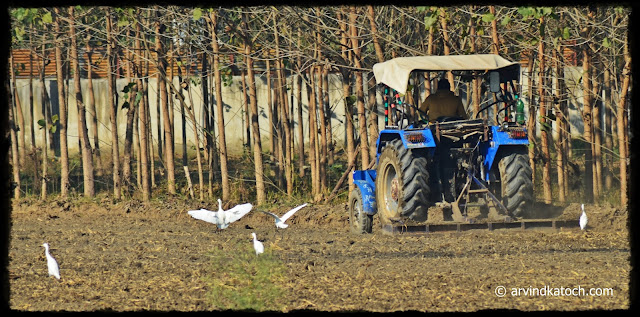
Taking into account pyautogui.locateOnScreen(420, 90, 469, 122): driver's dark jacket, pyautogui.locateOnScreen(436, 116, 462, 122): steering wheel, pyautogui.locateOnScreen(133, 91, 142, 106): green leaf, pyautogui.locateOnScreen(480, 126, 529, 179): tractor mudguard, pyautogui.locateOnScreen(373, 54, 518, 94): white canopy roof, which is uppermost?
pyautogui.locateOnScreen(373, 54, 518, 94): white canopy roof

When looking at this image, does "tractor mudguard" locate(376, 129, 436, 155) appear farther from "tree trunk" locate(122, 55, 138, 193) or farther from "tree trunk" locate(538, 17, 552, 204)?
"tree trunk" locate(122, 55, 138, 193)

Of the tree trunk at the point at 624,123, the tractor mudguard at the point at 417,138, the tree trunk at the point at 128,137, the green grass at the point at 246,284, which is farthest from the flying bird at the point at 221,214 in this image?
the tree trunk at the point at 128,137

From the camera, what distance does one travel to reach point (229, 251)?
10.0 metres

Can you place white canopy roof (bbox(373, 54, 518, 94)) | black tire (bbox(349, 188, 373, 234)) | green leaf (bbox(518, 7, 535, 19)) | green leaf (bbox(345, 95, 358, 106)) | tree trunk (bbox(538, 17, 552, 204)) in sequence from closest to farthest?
1. green leaf (bbox(518, 7, 535, 19))
2. white canopy roof (bbox(373, 54, 518, 94))
3. black tire (bbox(349, 188, 373, 234))
4. tree trunk (bbox(538, 17, 552, 204))
5. green leaf (bbox(345, 95, 358, 106))

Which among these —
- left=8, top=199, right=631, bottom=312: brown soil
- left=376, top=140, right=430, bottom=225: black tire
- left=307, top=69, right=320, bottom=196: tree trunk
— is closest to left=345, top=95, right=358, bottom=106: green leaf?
left=307, top=69, right=320, bottom=196: tree trunk

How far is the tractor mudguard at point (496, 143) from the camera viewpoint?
10922 millimetres

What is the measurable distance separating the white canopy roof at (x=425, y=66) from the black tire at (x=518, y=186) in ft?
3.99

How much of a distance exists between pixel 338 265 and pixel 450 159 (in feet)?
10.8

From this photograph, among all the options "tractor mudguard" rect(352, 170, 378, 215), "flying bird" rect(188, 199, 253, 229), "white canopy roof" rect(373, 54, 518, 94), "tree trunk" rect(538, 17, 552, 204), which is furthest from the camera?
"tree trunk" rect(538, 17, 552, 204)

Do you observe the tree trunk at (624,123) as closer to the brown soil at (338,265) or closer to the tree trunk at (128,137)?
the brown soil at (338,265)

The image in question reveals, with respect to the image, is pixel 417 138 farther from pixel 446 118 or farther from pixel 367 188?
pixel 367 188

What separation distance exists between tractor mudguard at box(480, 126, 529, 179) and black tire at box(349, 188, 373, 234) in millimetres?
1796

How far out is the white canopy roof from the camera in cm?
1102

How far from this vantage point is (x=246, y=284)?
300 inches
